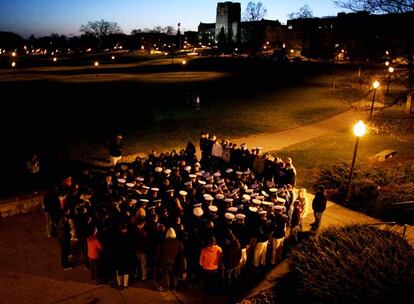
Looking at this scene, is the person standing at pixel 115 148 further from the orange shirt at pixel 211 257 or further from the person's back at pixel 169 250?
the orange shirt at pixel 211 257

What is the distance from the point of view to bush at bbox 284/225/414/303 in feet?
20.2

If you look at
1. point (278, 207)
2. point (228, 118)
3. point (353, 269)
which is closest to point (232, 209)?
point (278, 207)

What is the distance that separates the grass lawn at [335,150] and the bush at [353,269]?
6469mm

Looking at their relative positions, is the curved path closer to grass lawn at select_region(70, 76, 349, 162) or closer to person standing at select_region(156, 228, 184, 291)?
grass lawn at select_region(70, 76, 349, 162)

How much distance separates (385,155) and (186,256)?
1253cm

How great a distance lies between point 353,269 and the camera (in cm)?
668

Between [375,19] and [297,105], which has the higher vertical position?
[375,19]

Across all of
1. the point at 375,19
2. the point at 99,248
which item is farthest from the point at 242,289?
the point at 375,19

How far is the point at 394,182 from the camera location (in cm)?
1336

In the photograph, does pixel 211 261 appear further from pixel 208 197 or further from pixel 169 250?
pixel 208 197

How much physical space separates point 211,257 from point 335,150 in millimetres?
13266

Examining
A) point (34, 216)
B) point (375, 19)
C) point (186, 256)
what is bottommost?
point (34, 216)

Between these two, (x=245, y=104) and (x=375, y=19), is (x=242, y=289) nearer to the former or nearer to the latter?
(x=375, y=19)

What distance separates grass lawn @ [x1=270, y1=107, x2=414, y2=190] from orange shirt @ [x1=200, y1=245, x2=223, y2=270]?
24.4ft
